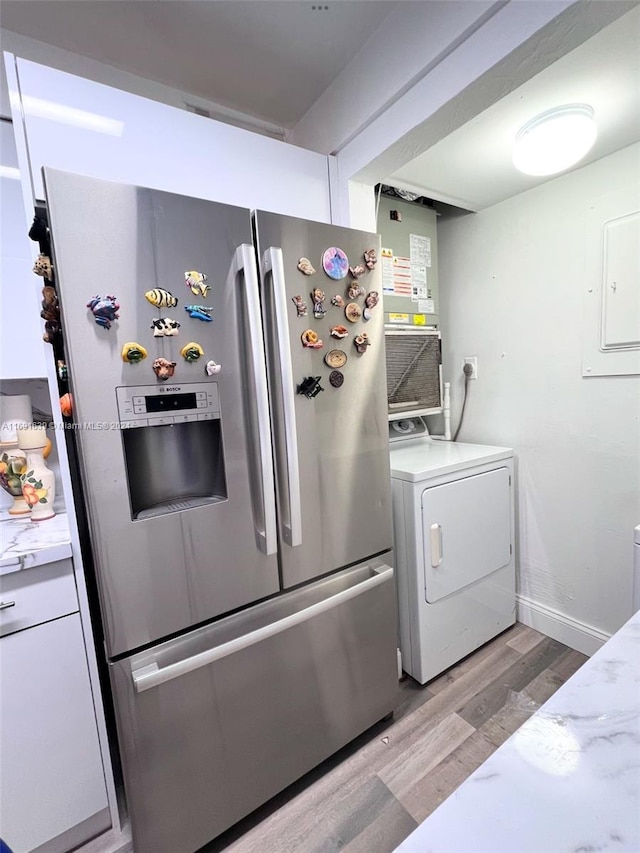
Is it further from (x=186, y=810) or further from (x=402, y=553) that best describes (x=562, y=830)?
(x=402, y=553)

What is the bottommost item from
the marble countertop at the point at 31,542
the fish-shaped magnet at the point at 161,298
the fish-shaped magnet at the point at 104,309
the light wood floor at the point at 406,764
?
the light wood floor at the point at 406,764

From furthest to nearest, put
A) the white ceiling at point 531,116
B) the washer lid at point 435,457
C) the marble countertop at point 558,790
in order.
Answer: the washer lid at point 435,457, the white ceiling at point 531,116, the marble countertop at point 558,790

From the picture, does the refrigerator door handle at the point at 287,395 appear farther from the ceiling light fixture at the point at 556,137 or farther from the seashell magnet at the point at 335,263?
the ceiling light fixture at the point at 556,137

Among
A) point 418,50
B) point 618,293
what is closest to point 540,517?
point 618,293

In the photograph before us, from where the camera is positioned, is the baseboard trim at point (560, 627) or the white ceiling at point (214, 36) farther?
the baseboard trim at point (560, 627)

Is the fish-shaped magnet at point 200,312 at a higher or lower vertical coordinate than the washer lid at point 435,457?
higher

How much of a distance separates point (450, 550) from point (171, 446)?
4.09ft

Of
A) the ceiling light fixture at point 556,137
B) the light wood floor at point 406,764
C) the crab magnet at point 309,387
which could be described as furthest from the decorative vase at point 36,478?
the ceiling light fixture at point 556,137

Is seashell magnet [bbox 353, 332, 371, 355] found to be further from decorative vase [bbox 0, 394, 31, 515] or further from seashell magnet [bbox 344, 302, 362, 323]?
decorative vase [bbox 0, 394, 31, 515]

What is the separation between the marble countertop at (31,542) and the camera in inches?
37.4

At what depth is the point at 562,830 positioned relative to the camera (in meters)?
0.35

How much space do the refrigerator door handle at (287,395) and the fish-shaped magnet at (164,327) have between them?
10.7 inches

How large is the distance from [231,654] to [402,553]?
2.73ft

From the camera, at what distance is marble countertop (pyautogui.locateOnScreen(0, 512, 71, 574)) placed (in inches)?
37.4
